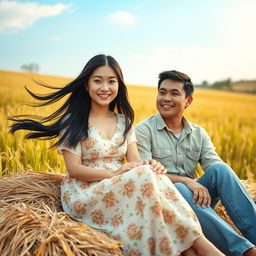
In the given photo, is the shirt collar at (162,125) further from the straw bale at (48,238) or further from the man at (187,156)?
the straw bale at (48,238)

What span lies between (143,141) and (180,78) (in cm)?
51

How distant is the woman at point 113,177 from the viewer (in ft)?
5.82

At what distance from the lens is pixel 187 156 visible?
2.57 metres

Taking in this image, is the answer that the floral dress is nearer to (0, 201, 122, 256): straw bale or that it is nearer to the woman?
the woman

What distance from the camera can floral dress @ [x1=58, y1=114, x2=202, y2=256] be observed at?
1761 mm

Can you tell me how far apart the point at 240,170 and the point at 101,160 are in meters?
2.45

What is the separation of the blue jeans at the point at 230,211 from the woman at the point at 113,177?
22 centimetres

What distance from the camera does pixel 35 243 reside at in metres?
1.68

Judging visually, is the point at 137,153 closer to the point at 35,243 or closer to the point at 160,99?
the point at 160,99

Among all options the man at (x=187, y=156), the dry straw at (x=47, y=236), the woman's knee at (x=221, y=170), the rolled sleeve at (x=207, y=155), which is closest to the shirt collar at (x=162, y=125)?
the man at (x=187, y=156)

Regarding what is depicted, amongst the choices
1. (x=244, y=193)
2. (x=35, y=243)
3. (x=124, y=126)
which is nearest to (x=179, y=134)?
(x=124, y=126)

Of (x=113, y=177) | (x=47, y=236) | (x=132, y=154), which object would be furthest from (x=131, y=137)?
(x=47, y=236)

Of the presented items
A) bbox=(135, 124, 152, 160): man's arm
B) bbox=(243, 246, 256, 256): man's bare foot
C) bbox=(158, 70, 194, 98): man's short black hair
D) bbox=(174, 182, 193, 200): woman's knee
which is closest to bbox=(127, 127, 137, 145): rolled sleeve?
bbox=(135, 124, 152, 160): man's arm

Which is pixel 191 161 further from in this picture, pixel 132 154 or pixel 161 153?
pixel 132 154
